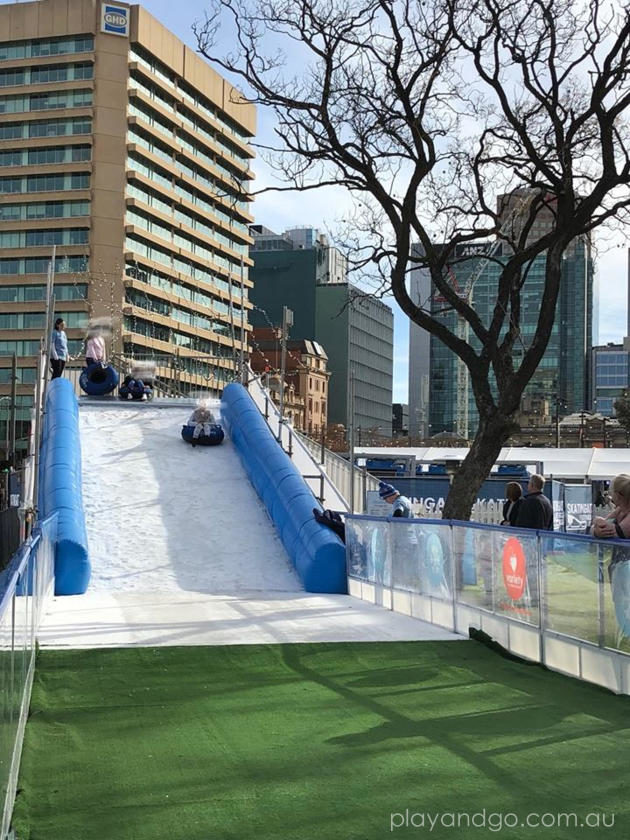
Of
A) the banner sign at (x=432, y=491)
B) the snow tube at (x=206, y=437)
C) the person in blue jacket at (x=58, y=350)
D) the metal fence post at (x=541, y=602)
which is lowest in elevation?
the metal fence post at (x=541, y=602)

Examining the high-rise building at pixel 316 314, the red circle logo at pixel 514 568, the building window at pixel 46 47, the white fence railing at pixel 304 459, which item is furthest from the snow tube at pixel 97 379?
the high-rise building at pixel 316 314

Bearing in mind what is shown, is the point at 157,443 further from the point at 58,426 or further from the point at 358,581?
the point at 358,581

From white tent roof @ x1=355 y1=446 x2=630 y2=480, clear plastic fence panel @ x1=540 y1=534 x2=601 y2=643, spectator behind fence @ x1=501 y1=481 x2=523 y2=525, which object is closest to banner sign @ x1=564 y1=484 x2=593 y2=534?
white tent roof @ x1=355 y1=446 x2=630 y2=480

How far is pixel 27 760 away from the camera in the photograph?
6023 millimetres

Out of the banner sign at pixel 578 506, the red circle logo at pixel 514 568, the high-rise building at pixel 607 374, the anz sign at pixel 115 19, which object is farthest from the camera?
the high-rise building at pixel 607 374

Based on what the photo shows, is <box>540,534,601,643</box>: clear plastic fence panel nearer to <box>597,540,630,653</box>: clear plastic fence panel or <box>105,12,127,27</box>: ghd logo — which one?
<box>597,540,630,653</box>: clear plastic fence panel

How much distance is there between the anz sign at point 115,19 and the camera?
84500 millimetres

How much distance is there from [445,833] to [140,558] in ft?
34.6

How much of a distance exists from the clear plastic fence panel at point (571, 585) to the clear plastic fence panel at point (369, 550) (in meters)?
3.91

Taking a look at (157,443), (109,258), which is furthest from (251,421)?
(109,258)

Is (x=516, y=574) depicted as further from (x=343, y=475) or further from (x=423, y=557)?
(x=343, y=475)

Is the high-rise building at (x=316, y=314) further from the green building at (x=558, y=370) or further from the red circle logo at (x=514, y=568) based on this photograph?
the red circle logo at (x=514, y=568)

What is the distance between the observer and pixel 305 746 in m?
6.44

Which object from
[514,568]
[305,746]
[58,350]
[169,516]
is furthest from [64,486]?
[305,746]
